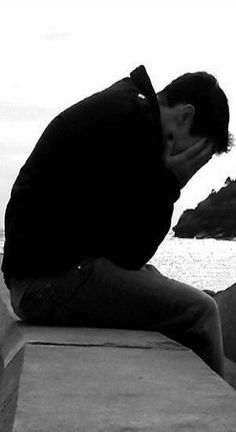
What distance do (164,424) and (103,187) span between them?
4.87 ft

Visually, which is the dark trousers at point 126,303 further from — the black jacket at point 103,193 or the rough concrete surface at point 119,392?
the rough concrete surface at point 119,392

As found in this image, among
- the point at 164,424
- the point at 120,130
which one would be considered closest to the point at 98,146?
the point at 120,130

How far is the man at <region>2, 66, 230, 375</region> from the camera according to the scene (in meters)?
3.64

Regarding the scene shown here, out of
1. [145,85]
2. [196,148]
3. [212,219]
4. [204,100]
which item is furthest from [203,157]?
[212,219]

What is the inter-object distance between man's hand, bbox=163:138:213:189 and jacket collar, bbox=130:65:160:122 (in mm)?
176

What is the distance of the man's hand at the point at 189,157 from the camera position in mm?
3736

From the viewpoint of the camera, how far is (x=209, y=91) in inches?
145

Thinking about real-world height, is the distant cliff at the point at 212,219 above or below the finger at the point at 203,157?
below

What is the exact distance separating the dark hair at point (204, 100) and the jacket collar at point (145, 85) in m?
0.07

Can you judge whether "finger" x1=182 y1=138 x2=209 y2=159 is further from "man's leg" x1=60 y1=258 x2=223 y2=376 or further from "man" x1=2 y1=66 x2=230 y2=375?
"man's leg" x1=60 y1=258 x2=223 y2=376

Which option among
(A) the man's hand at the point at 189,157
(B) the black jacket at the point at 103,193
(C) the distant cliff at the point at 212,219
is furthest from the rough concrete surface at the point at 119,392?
(C) the distant cliff at the point at 212,219

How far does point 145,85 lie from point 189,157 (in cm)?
34

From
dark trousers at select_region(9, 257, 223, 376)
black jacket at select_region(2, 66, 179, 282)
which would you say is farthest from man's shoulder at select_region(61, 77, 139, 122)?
dark trousers at select_region(9, 257, 223, 376)

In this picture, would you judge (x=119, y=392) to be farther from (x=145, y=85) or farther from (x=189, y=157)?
(x=145, y=85)
